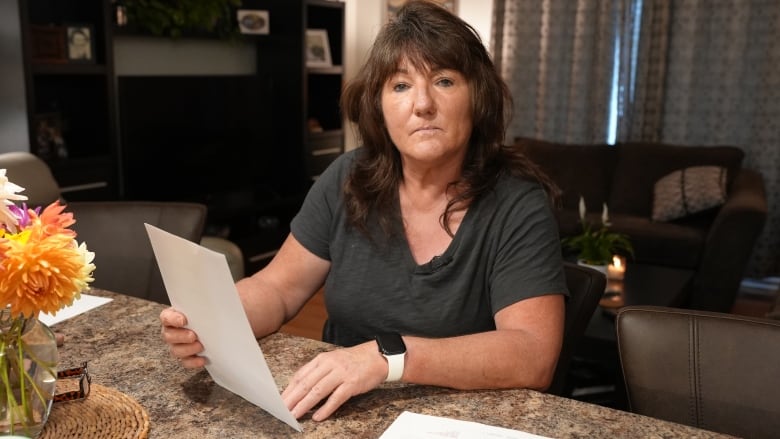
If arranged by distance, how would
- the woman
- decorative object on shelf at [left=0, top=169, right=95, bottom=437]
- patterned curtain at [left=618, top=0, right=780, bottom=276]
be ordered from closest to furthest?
decorative object on shelf at [left=0, top=169, right=95, bottom=437] < the woman < patterned curtain at [left=618, top=0, right=780, bottom=276]

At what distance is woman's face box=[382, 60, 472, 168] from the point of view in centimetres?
138

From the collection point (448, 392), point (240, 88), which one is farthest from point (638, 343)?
point (240, 88)

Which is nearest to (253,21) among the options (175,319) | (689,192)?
(689,192)

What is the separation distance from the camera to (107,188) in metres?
3.82

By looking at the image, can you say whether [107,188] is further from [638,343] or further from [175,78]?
[638,343]

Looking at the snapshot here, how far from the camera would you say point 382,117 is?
151cm

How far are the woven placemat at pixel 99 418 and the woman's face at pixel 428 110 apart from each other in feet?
2.14

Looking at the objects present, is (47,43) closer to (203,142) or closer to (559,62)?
(203,142)

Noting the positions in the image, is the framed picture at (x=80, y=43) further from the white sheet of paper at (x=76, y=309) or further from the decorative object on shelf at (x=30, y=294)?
the decorative object on shelf at (x=30, y=294)

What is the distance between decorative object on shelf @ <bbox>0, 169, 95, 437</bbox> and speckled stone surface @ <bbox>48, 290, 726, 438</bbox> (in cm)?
16

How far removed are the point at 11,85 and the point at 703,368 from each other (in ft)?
10.3

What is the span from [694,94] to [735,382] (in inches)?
163

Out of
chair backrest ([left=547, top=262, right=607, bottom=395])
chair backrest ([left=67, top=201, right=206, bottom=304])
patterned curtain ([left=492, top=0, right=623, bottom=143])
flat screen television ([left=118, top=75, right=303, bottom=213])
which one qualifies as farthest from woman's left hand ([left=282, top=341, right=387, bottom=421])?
patterned curtain ([left=492, top=0, right=623, bottom=143])

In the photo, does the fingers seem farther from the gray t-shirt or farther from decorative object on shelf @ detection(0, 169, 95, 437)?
the gray t-shirt
